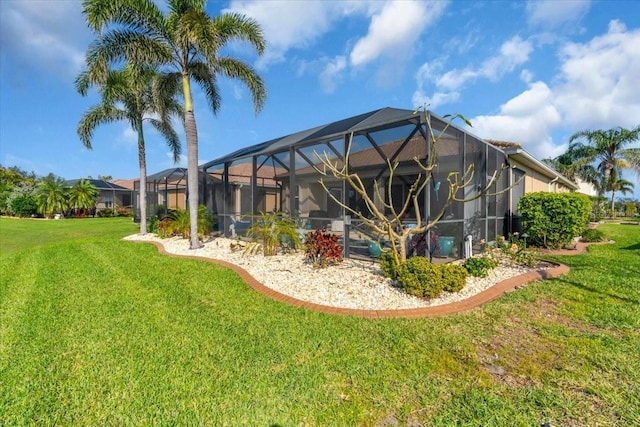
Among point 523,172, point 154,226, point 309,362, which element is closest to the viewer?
point 309,362

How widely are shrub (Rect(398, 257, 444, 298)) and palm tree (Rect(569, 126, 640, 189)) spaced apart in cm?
2695

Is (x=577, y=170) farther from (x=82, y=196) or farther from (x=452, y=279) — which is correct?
(x=82, y=196)

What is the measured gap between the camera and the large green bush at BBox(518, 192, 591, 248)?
8.10 m

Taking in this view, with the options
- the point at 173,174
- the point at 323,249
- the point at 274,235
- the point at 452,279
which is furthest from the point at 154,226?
the point at 452,279

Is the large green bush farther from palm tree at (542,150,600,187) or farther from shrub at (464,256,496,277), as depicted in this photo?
palm tree at (542,150,600,187)

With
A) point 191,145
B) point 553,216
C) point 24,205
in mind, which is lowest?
point 553,216

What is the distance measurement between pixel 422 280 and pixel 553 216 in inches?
238

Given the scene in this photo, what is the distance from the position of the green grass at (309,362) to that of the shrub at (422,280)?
0.64 m

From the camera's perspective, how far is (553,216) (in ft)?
27.2

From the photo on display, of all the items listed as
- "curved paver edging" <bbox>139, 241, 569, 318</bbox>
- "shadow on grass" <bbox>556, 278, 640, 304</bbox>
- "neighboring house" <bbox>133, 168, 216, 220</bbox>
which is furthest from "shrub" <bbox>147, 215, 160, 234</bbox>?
"shadow on grass" <bbox>556, 278, 640, 304</bbox>

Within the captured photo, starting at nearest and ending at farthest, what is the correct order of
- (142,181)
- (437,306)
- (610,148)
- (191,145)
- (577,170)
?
(437,306) → (191,145) → (142,181) → (610,148) → (577,170)

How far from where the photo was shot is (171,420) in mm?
2158

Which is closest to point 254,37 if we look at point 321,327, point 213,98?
point 213,98

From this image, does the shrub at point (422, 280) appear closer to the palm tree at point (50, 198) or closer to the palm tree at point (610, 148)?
the palm tree at point (610, 148)
